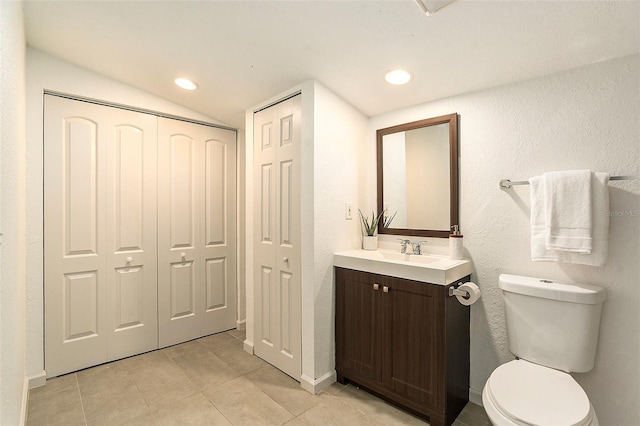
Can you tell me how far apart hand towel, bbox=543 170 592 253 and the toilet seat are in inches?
23.6

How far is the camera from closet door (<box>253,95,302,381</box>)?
7.03ft

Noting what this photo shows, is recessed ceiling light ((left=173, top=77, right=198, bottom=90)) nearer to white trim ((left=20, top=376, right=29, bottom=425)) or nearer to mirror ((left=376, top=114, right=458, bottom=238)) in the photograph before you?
mirror ((left=376, top=114, right=458, bottom=238))

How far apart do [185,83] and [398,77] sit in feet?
5.00

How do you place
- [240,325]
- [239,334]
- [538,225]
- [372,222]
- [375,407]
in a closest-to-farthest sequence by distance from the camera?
[538,225]
[375,407]
[372,222]
[239,334]
[240,325]

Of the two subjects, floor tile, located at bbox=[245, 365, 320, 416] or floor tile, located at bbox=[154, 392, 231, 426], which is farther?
floor tile, located at bbox=[245, 365, 320, 416]

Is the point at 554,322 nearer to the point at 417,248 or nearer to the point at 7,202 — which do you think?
the point at 417,248

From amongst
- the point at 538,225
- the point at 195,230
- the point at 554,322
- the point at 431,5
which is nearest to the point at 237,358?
the point at 195,230

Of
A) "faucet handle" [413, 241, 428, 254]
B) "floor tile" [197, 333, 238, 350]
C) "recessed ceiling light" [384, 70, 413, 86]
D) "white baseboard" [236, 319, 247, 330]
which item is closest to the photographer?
"recessed ceiling light" [384, 70, 413, 86]

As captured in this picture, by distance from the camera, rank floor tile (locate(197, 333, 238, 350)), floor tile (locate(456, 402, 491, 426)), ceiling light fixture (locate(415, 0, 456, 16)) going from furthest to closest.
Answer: floor tile (locate(197, 333, 238, 350))
floor tile (locate(456, 402, 491, 426))
ceiling light fixture (locate(415, 0, 456, 16))

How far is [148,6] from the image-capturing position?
60.5 inches

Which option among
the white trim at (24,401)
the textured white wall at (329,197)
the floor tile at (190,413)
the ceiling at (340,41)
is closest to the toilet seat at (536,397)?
the textured white wall at (329,197)

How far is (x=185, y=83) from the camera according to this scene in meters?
2.25

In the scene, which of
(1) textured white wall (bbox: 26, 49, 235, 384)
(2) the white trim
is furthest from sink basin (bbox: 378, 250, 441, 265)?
(1) textured white wall (bbox: 26, 49, 235, 384)

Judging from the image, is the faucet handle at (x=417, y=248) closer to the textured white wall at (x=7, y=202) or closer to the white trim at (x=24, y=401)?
the textured white wall at (x=7, y=202)
